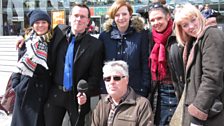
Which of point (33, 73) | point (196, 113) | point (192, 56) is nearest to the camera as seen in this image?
point (196, 113)

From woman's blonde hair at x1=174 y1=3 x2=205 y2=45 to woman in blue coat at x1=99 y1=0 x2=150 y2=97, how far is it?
0.56m

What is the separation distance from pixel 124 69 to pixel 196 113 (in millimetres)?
794

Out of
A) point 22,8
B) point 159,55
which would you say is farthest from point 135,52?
point 22,8

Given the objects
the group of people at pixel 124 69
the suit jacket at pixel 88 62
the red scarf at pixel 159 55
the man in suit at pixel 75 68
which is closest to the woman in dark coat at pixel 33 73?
the group of people at pixel 124 69

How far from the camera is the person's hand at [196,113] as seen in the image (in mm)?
2774

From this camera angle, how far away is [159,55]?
345 cm

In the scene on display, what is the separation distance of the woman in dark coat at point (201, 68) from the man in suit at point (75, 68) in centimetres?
108

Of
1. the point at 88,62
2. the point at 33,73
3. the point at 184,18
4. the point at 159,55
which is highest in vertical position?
the point at 184,18

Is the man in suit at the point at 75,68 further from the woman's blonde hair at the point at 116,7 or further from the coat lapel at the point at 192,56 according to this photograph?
the coat lapel at the point at 192,56

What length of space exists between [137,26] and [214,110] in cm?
132

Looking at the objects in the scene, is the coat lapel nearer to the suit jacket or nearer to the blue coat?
the blue coat

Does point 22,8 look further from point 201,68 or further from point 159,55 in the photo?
point 201,68

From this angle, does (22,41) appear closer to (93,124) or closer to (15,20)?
(93,124)

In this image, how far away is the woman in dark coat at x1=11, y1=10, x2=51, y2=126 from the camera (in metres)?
3.89
